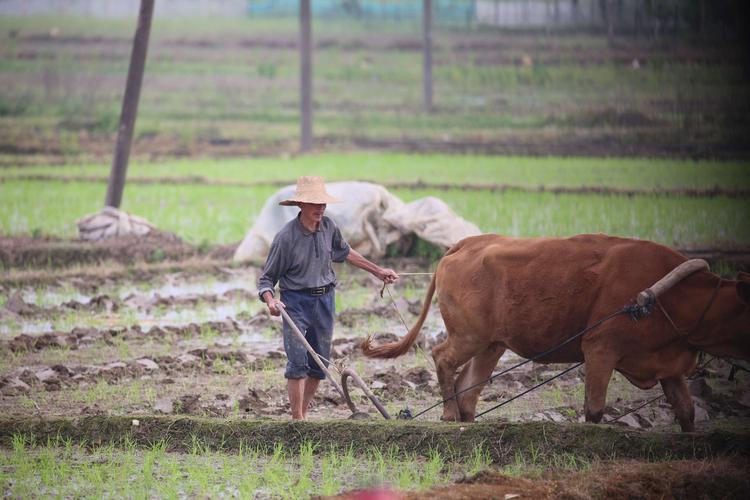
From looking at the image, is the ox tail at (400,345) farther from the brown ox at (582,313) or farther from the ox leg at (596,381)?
the ox leg at (596,381)

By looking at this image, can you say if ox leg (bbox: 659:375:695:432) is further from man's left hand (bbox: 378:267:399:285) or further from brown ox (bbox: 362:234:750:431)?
man's left hand (bbox: 378:267:399:285)

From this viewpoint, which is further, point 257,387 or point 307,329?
point 257,387

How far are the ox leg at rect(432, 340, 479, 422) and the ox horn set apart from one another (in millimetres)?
1198

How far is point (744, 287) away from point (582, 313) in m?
0.94

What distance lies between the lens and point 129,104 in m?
15.9

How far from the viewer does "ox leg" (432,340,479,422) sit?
288 inches

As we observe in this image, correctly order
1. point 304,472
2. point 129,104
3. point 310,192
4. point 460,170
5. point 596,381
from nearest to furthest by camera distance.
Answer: point 304,472 → point 596,381 → point 310,192 → point 129,104 → point 460,170

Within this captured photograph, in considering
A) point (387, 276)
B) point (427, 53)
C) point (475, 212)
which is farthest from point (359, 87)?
point (387, 276)

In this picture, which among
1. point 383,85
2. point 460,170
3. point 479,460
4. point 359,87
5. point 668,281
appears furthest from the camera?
point 359,87

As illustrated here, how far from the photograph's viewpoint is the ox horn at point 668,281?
654cm

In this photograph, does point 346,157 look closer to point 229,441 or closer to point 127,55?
point 127,55

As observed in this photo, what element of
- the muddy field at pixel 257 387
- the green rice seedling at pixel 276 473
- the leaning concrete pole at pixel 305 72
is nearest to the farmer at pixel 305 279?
the muddy field at pixel 257 387

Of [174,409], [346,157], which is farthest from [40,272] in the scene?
[346,157]

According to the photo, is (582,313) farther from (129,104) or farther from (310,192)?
(129,104)
